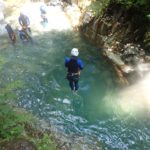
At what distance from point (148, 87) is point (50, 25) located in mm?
10160

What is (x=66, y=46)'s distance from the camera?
1827 cm

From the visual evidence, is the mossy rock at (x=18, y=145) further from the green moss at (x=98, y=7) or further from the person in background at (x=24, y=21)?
the person in background at (x=24, y=21)

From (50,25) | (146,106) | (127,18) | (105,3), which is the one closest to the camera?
(146,106)

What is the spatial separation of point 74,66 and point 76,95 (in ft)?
5.70

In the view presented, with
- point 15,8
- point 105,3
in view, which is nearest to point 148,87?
point 105,3

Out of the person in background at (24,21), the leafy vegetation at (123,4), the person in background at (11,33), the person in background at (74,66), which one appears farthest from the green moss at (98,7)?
the person in background at (74,66)

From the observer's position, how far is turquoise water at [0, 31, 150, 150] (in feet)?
37.9

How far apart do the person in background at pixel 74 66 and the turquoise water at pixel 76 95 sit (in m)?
0.89

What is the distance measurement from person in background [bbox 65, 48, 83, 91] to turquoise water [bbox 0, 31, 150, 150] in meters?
0.89

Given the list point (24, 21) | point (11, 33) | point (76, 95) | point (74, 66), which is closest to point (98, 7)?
point (24, 21)

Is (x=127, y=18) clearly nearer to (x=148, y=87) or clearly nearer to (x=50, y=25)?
(x=148, y=87)

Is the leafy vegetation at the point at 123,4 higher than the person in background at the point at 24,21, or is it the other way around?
the leafy vegetation at the point at 123,4

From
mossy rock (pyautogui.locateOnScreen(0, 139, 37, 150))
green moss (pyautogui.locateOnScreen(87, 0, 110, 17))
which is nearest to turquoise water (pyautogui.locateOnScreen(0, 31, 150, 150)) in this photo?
green moss (pyautogui.locateOnScreen(87, 0, 110, 17))

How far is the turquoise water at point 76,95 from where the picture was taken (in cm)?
1155
